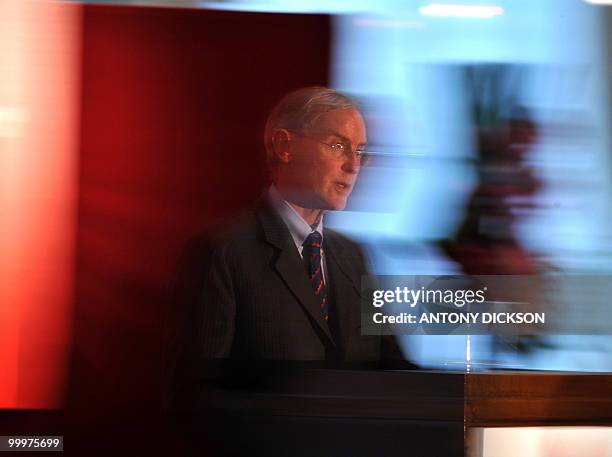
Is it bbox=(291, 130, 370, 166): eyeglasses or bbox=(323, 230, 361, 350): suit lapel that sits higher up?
bbox=(291, 130, 370, 166): eyeglasses

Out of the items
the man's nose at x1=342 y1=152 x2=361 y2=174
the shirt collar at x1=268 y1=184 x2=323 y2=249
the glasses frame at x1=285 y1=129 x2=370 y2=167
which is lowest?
the shirt collar at x1=268 y1=184 x2=323 y2=249

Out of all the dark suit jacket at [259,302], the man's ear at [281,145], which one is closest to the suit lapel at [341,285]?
the dark suit jacket at [259,302]

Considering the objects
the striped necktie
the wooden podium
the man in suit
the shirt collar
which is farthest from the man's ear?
the wooden podium

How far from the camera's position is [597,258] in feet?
8.36

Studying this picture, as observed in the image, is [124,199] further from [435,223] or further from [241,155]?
[435,223]

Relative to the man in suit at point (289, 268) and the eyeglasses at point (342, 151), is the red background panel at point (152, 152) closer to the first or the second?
the man in suit at point (289, 268)

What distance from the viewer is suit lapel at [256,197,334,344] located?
246cm

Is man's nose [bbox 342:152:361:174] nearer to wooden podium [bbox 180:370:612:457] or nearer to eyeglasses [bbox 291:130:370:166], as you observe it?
eyeglasses [bbox 291:130:370:166]

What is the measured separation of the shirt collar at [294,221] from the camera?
2.46 m

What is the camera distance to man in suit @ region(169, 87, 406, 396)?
244 cm

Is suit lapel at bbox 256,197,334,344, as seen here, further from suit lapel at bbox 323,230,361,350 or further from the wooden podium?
the wooden podium

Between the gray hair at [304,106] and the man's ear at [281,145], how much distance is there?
1 centimetres

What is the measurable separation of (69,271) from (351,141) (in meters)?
0.87

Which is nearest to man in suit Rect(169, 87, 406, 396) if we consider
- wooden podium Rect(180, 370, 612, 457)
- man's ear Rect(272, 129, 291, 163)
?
man's ear Rect(272, 129, 291, 163)
